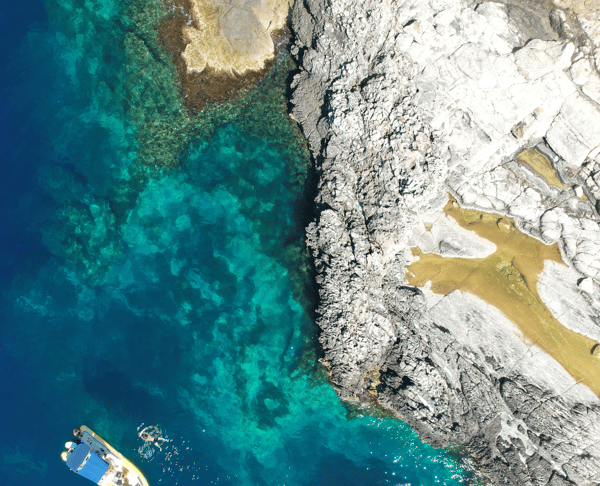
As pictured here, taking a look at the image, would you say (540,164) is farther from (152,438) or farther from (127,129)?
(152,438)

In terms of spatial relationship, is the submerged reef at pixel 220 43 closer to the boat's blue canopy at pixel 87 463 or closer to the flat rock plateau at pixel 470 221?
the flat rock plateau at pixel 470 221

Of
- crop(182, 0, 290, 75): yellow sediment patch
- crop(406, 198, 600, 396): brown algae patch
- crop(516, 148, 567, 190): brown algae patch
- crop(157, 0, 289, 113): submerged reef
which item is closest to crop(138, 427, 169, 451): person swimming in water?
crop(406, 198, 600, 396): brown algae patch

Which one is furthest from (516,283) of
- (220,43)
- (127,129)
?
(127,129)

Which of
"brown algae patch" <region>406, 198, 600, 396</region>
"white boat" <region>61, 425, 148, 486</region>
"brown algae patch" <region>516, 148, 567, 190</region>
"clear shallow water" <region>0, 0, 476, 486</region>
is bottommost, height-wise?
"white boat" <region>61, 425, 148, 486</region>

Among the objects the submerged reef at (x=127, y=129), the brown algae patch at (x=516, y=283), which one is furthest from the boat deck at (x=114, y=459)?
the brown algae patch at (x=516, y=283)

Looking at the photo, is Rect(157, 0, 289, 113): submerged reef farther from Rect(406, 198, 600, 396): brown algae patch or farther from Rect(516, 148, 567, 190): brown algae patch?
Rect(516, 148, 567, 190): brown algae patch

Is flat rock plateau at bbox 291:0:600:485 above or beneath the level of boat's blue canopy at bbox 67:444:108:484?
above
